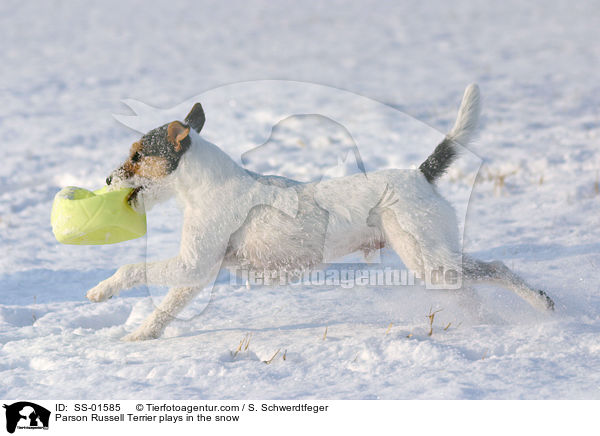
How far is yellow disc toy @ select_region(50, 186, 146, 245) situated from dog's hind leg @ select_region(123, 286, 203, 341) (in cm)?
45

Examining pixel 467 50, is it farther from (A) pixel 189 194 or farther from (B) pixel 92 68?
(A) pixel 189 194

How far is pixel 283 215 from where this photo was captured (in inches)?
140

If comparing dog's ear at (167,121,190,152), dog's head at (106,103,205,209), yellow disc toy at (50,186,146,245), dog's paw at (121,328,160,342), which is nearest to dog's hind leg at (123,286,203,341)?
dog's paw at (121,328,160,342)

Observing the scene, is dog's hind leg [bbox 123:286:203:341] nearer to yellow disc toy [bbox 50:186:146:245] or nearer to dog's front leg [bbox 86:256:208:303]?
dog's front leg [bbox 86:256:208:303]

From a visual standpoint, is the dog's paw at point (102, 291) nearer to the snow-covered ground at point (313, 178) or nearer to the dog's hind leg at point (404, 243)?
the snow-covered ground at point (313, 178)

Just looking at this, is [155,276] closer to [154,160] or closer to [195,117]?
[154,160]

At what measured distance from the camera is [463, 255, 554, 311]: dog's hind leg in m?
3.57

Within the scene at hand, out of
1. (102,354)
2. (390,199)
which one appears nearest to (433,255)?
(390,199)
